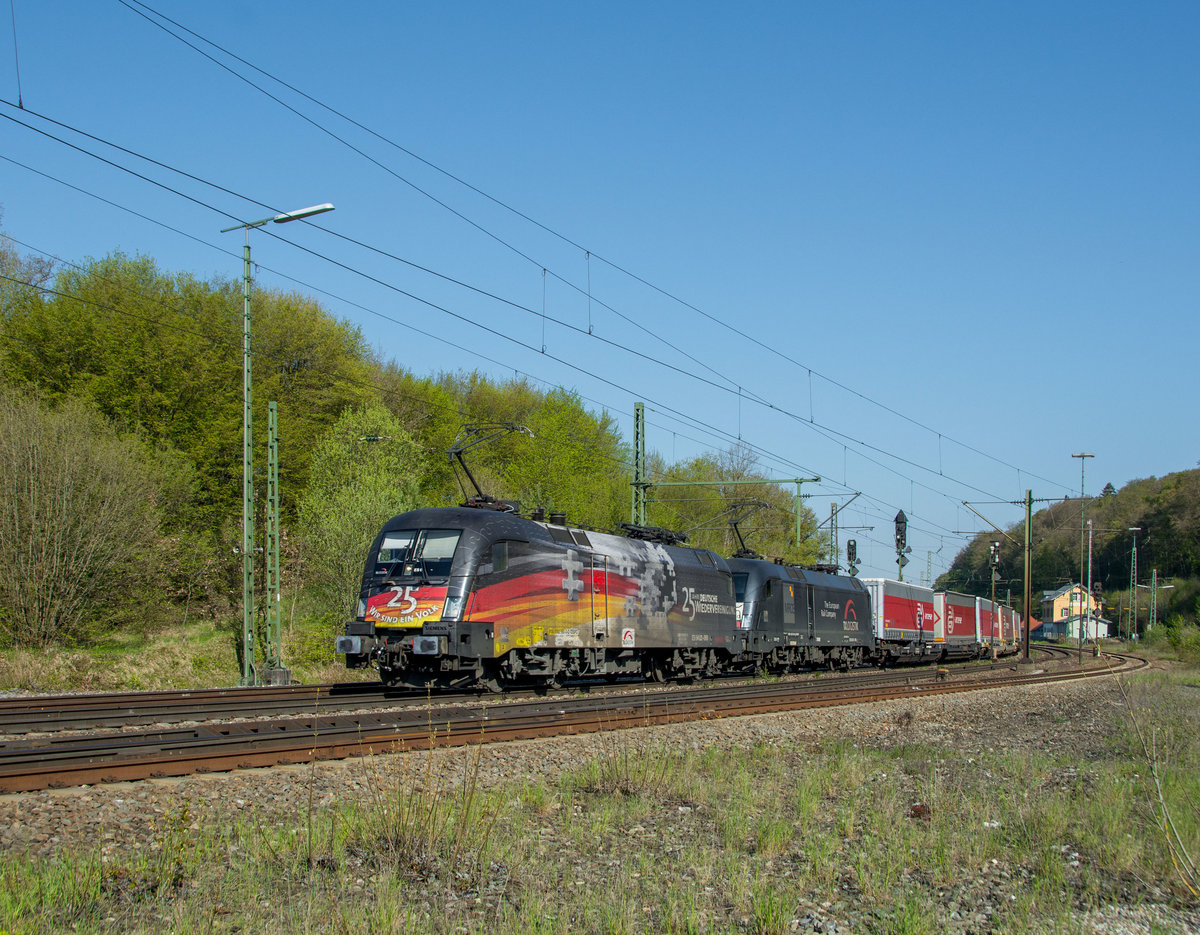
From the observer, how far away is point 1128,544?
9662 cm

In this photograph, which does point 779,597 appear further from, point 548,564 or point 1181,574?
point 1181,574

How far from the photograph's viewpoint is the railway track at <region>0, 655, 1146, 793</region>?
9164mm

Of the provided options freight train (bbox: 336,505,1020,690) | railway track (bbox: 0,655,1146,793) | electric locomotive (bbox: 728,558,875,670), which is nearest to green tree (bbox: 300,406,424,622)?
freight train (bbox: 336,505,1020,690)

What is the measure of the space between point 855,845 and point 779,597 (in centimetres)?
2108

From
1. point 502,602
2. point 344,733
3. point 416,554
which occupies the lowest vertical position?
point 344,733

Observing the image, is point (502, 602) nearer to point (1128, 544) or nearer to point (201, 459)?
point (201, 459)

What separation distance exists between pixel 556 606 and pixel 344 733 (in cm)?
754

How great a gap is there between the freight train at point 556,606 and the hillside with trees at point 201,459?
10.6 feet

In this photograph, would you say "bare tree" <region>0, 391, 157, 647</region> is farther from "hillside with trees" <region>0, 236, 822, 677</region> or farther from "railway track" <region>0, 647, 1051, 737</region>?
"railway track" <region>0, 647, 1051, 737</region>

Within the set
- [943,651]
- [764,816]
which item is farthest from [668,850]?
[943,651]

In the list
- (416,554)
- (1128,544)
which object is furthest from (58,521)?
(1128,544)

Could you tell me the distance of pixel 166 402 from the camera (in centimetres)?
3828

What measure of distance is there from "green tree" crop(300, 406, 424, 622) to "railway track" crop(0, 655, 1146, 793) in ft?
43.3

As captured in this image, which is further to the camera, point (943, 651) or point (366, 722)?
point (943, 651)
